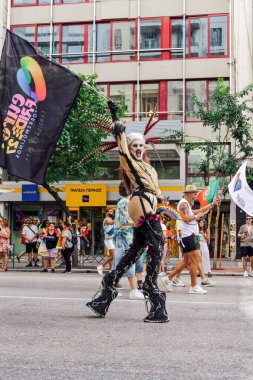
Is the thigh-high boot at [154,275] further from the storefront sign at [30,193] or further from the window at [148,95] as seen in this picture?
the storefront sign at [30,193]

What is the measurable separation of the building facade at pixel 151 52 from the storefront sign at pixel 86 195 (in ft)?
0.98

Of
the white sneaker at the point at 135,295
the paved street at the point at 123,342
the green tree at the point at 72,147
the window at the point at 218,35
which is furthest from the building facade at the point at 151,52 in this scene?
the paved street at the point at 123,342

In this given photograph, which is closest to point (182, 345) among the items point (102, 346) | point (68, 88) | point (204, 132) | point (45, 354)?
point (102, 346)

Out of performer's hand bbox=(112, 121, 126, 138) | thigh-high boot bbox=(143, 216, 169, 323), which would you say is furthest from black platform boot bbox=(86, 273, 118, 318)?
performer's hand bbox=(112, 121, 126, 138)

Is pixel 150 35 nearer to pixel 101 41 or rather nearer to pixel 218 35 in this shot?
→ pixel 101 41

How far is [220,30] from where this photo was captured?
32.5 m

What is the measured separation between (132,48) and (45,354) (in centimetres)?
2938

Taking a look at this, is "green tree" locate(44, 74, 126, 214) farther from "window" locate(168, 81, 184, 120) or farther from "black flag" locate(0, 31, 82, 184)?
"black flag" locate(0, 31, 82, 184)

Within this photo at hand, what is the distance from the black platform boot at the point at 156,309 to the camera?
22.3 feet

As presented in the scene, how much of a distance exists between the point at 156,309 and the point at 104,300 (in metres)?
0.61

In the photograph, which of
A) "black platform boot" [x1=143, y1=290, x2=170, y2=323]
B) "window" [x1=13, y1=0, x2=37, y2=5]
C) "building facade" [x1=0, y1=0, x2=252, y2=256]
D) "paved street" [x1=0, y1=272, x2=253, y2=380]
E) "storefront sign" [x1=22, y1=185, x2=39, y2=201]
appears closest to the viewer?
"paved street" [x1=0, y1=272, x2=253, y2=380]

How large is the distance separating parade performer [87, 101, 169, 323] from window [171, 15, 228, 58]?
26032 mm

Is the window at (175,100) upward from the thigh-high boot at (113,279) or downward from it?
upward

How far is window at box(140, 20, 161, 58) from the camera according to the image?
32875mm
